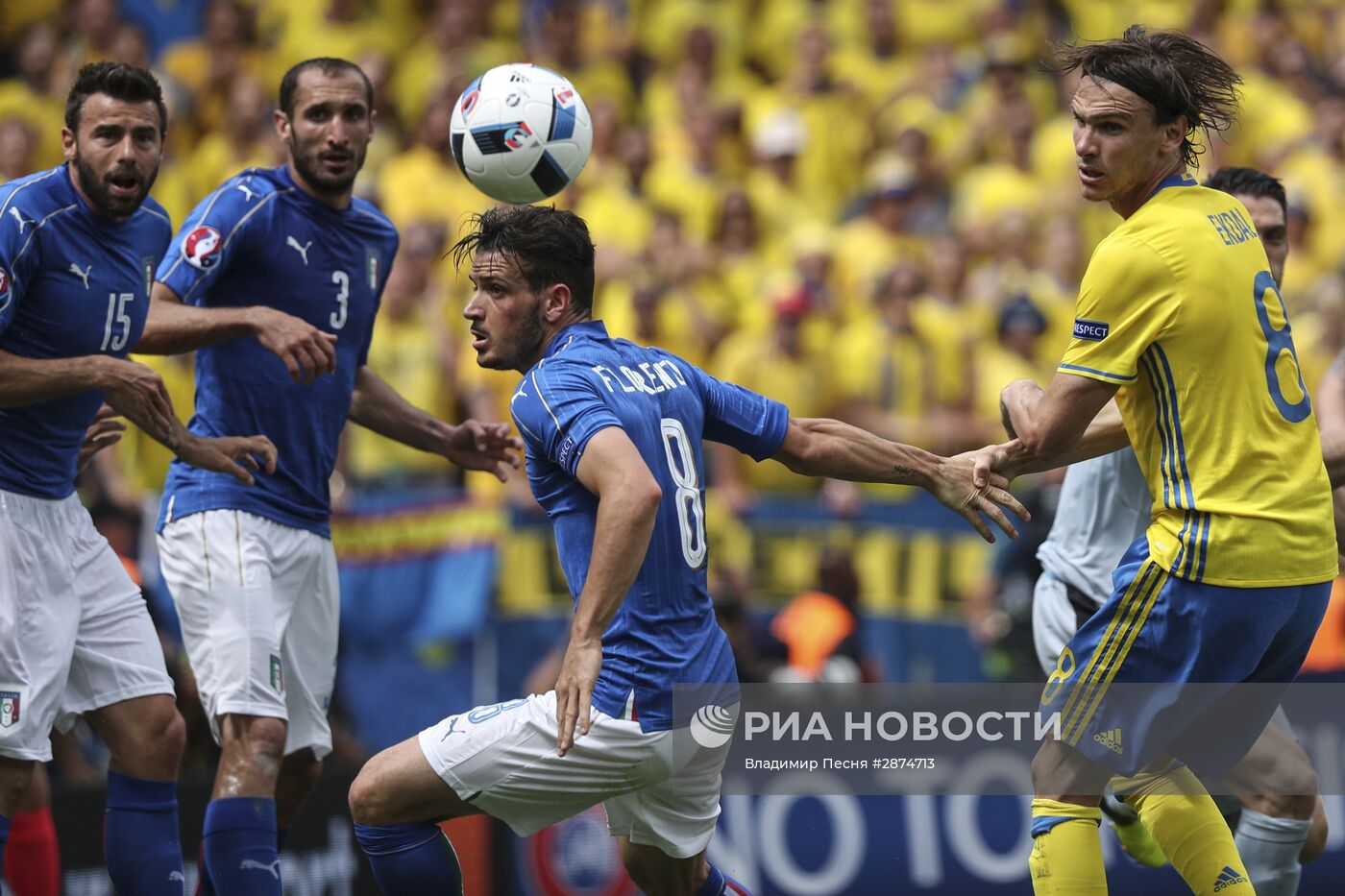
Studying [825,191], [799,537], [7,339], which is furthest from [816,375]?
[7,339]

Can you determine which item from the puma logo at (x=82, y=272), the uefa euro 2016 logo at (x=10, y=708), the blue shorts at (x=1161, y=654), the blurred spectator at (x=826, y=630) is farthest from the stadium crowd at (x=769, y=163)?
the blue shorts at (x=1161, y=654)

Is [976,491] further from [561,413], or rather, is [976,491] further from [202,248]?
[202,248]

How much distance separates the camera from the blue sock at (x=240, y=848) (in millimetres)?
6195

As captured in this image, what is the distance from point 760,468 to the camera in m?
11.4

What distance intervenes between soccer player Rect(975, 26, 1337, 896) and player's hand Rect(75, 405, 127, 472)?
12.0 ft

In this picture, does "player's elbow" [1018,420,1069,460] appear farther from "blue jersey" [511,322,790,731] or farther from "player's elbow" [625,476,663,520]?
"player's elbow" [625,476,663,520]

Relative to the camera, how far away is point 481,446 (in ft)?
23.6

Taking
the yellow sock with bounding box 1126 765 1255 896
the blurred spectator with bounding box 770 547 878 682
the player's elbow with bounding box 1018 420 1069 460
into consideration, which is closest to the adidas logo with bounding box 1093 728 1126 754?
the yellow sock with bounding box 1126 765 1255 896

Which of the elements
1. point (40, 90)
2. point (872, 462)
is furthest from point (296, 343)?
point (40, 90)

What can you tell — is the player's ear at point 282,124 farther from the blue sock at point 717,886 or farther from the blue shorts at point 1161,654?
the blue shorts at point 1161,654

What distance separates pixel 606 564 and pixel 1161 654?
5.43 ft

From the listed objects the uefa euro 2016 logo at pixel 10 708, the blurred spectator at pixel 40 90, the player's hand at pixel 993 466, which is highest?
→ the blurred spectator at pixel 40 90

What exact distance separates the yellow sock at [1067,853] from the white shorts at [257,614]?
2.84 metres

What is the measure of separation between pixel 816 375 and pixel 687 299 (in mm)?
1064
